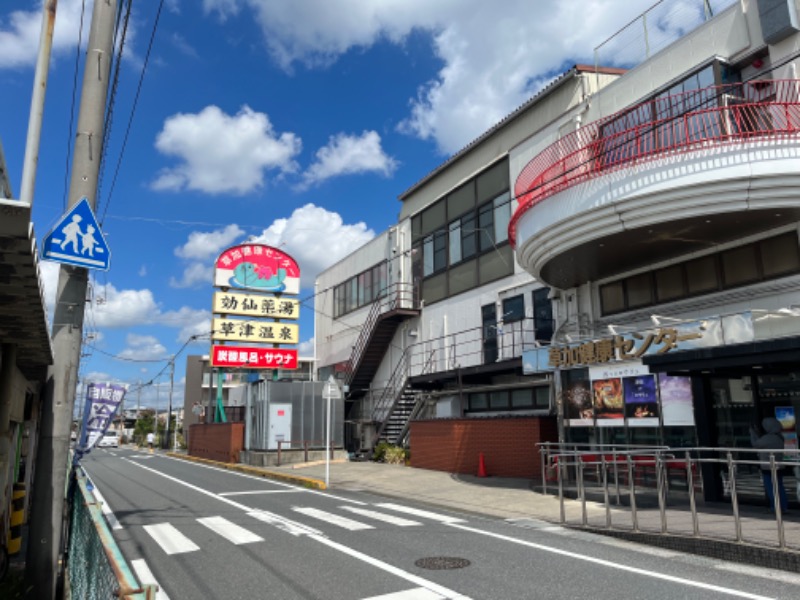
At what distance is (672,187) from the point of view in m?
11.6

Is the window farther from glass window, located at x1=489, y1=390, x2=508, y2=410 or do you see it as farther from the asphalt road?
the asphalt road

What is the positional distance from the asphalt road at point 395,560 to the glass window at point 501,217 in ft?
38.5

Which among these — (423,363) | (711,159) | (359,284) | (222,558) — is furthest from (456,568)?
(359,284)

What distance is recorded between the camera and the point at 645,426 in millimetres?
13703

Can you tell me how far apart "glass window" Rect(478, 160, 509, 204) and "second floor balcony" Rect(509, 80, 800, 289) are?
585cm

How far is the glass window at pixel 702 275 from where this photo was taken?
13.6 metres

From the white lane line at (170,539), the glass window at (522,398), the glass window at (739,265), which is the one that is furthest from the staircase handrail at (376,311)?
the white lane line at (170,539)

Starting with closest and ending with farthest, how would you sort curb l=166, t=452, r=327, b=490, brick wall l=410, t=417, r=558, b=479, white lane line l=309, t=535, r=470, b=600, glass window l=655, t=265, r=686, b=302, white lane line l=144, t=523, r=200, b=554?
white lane line l=309, t=535, r=470, b=600
white lane line l=144, t=523, r=200, b=554
glass window l=655, t=265, r=686, b=302
brick wall l=410, t=417, r=558, b=479
curb l=166, t=452, r=327, b=490

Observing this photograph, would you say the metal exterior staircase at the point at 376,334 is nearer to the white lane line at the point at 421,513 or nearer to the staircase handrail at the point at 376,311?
the staircase handrail at the point at 376,311

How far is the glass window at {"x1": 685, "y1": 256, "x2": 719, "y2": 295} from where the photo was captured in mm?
13594

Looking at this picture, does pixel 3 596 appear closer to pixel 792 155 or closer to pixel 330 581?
pixel 330 581

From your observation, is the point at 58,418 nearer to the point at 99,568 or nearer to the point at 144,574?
the point at 144,574

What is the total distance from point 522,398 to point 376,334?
31.9 ft

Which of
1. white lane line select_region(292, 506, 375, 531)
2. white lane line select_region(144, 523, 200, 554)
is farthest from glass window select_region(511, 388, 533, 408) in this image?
white lane line select_region(144, 523, 200, 554)
